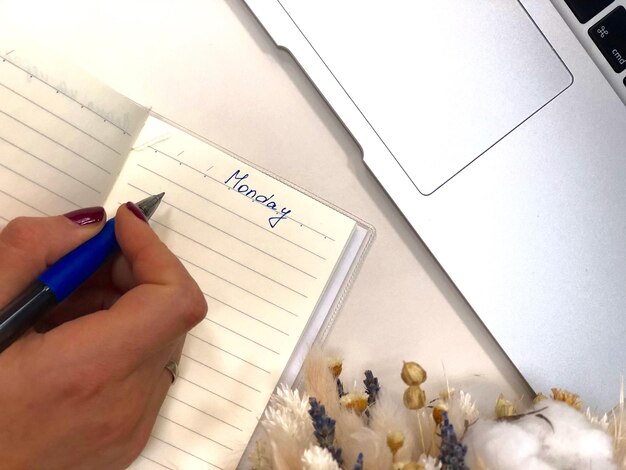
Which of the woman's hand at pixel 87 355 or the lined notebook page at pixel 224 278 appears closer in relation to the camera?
the woman's hand at pixel 87 355

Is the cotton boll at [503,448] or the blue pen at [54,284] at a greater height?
the blue pen at [54,284]

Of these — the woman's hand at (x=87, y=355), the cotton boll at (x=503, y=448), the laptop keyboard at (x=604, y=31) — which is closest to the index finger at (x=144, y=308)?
the woman's hand at (x=87, y=355)

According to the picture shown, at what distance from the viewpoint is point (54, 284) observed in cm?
39

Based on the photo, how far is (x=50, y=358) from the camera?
1.19 ft

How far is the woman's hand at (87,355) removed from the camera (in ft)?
1.19

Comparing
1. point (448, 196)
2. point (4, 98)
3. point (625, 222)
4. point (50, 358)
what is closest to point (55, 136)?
point (4, 98)

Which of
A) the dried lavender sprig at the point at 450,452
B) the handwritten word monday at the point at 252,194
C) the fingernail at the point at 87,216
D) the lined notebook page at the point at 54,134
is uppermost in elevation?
the lined notebook page at the point at 54,134

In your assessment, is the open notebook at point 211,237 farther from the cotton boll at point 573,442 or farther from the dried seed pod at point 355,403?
the cotton boll at point 573,442

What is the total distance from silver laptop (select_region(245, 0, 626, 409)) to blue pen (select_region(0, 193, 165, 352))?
22 cm

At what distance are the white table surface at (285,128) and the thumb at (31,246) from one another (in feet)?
0.48

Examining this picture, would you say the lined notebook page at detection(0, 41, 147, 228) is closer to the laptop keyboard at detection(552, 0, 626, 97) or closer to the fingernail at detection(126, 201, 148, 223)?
the fingernail at detection(126, 201, 148, 223)

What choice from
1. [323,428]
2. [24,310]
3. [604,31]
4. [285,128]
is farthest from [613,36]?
[24,310]

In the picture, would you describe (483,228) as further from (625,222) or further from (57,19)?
(57,19)

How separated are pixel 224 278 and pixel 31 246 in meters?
0.16
